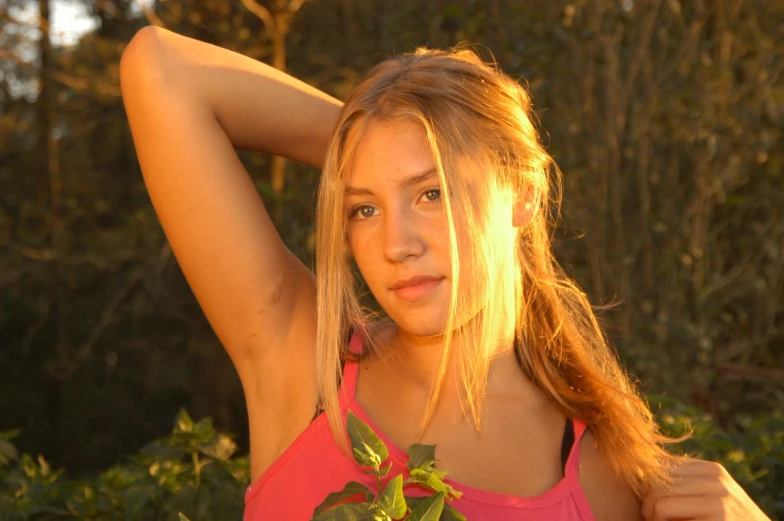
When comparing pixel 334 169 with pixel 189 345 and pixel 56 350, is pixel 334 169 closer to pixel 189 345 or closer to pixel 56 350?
pixel 189 345

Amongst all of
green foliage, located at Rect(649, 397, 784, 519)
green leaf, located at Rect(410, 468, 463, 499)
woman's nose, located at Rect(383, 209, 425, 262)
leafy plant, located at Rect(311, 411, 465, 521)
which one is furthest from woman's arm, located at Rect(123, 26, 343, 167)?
green foliage, located at Rect(649, 397, 784, 519)

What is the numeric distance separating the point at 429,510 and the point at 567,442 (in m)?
0.73

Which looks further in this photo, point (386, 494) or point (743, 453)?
point (743, 453)

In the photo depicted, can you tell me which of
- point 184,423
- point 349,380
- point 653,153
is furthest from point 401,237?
point 653,153

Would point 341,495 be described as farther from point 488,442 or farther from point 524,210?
point 524,210

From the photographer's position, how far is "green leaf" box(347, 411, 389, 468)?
1.65m

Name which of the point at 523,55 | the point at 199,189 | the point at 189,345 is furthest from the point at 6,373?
the point at 199,189

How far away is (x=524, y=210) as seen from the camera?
2221mm

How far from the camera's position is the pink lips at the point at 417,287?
1.98 metres

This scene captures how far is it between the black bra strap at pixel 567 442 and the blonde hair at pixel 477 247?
0.03 meters

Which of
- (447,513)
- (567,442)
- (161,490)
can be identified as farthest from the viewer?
(161,490)

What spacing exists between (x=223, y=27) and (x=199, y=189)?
4904 mm

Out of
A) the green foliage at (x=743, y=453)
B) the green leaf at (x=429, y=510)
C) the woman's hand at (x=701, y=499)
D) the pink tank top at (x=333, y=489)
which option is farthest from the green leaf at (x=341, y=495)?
the green foliage at (x=743, y=453)

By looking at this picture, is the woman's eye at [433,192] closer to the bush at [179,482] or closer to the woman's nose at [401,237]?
the woman's nose at [401,237]
